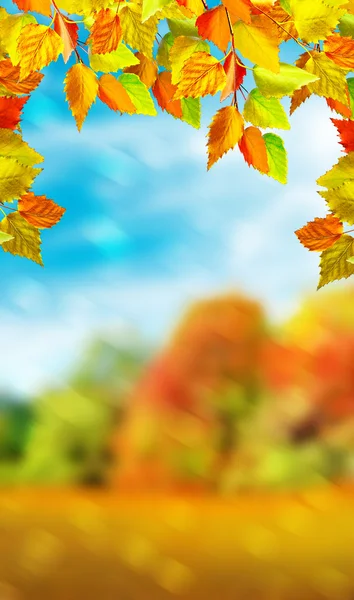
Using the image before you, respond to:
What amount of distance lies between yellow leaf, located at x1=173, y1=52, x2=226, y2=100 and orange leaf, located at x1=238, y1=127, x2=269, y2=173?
1.9 inches

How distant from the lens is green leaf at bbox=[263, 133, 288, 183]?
53cm

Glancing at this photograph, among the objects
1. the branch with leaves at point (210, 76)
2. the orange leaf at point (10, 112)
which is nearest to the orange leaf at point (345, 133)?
the branch with leaves at point (210, 76)

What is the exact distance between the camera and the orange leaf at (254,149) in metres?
0.52

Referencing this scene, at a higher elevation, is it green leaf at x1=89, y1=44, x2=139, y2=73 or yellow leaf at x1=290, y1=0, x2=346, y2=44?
yellow leaf at x1=290, y1=0, x2=346, y2=44

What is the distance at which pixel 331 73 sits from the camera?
1.67 ft

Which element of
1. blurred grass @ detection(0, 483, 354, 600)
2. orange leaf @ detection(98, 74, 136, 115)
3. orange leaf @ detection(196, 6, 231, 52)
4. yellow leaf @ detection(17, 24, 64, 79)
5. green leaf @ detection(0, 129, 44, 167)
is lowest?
blurred grass @ detection(0, 483, 354, 600)

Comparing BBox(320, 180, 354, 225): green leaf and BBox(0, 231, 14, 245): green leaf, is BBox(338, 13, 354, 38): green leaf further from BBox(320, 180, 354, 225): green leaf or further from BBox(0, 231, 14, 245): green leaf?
BBox(0, 231, 14, 245): green leaf

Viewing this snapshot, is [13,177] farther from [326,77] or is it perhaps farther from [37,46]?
[326,77]

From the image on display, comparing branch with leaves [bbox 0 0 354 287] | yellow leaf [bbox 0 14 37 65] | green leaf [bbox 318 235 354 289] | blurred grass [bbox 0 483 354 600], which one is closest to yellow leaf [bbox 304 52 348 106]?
branch with leaves [bbox 0 0 354 287]

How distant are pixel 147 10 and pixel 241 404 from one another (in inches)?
189

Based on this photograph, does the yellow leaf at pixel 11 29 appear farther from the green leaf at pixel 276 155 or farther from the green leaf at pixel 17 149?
the green leaf at pixel 276 155

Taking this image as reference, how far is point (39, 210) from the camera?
51 cm

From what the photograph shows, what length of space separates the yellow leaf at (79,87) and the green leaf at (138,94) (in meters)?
0.06

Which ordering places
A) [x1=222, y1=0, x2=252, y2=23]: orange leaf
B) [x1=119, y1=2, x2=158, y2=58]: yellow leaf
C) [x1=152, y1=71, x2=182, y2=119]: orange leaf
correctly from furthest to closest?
[x1=152, y1=71, x2=182, y2=119]: orange leaf, [x1=119, y1=2, x2=158, y2=58]: yellow leaf, [x1=222, y1=0, x2=252, y2=23]: orange leaf
